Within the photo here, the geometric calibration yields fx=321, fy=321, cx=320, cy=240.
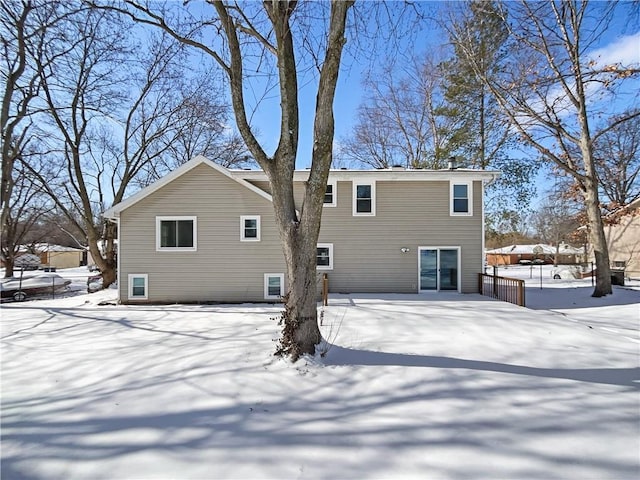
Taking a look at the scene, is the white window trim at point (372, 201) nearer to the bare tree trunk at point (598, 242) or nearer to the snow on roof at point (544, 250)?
the bare tree trunk at point (598, 242)

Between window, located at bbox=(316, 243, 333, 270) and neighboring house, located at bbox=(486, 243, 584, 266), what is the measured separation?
1230 inches

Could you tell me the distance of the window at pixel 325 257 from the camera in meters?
11.6

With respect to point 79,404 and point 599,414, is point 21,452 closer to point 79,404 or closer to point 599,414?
point 79,404

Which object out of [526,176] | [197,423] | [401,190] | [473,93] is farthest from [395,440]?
[473,93]

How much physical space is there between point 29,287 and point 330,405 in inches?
821

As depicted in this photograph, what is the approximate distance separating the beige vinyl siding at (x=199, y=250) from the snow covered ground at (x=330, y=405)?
4.62 m

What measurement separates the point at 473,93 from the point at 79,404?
19.4 meters

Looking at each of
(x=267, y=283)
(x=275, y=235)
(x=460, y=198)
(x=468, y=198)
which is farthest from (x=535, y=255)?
(x=267, y=283)

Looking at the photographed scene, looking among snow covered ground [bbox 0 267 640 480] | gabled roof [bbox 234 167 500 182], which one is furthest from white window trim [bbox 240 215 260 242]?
snow covered ground [bbox 0 267 640 480]

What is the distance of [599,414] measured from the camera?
312cm

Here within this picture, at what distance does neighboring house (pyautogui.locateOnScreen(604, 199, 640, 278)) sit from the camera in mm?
18453

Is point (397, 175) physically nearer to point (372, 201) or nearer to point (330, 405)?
point (372, 201)

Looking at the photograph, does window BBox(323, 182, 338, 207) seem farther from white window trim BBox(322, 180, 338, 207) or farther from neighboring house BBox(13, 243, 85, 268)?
neighboring house BBox(13, 243, 85, 268)

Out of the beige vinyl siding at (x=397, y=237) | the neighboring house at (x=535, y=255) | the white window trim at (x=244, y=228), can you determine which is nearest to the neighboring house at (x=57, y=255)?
the white window trim at (x=244, y=228)
